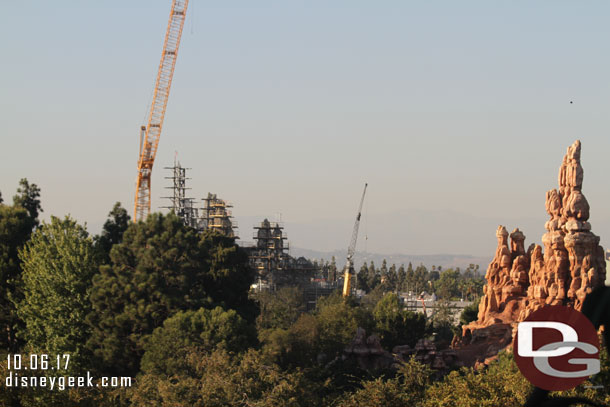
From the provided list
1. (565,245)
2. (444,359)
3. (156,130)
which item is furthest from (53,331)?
(156,130)

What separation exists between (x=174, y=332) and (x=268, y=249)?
72.4 metres

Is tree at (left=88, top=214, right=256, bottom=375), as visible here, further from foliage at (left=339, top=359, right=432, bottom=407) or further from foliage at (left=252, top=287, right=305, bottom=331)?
foliage at (left=339, top=359, right=432, bottom=407)

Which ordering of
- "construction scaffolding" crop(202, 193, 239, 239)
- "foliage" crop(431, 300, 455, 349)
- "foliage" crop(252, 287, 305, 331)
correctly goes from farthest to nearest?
"construction scaffolding" crop(202, 193, 239, 239) < "foliage" crop(431, 300, 455, 349) < "foliage" crop(252, 287, 305, 331)

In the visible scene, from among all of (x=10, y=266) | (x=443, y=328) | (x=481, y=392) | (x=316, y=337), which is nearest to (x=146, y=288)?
(x=10, y=266)

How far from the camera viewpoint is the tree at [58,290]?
53281 millimetres

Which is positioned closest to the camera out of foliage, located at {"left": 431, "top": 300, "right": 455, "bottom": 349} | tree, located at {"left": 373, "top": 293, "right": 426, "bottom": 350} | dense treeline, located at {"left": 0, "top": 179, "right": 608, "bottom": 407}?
dense treeline, located at {"left": 0, "top": 179, "right": 608, "bottom": 407}

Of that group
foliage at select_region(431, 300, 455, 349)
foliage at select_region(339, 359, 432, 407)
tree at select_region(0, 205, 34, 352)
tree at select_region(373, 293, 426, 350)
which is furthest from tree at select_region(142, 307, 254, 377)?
foliage at select_region(431, 300, 455, 349)

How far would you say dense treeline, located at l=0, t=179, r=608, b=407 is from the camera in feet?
123

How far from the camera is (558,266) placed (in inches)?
2254

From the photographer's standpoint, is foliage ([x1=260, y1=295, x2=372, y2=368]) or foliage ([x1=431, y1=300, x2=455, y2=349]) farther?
foliage ([x1=431, y1=300, x2=455, y2=349])

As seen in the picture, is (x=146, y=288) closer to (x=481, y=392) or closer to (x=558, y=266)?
(x=481, y=392)

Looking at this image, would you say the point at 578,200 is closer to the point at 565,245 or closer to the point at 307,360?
the point at 565,245

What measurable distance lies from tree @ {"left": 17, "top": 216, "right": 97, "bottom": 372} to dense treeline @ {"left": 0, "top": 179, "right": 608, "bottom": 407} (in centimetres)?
9

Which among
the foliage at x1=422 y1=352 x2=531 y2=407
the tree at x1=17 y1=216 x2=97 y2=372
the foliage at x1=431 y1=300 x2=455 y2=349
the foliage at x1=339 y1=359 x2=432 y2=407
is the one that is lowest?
the foliage at x1=431 y1=300 x2=455 y2=349
